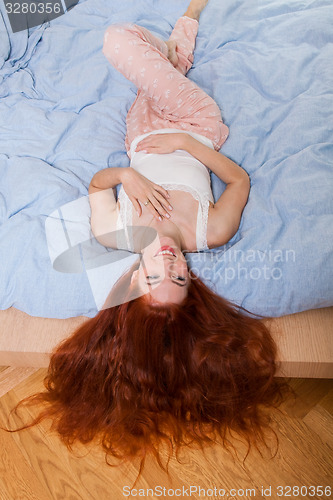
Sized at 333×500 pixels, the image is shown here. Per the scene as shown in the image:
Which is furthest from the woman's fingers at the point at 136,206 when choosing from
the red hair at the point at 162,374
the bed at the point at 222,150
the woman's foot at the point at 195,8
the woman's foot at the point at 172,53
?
the woman's foot at the point at 195,8

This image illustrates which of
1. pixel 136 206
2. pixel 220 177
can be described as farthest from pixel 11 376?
pixel 220 177

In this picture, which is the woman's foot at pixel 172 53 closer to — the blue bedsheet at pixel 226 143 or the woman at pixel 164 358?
the blue bedsheet at pixel 226 143

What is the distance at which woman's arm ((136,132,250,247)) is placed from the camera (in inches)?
46.7

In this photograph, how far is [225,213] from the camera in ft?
3.91

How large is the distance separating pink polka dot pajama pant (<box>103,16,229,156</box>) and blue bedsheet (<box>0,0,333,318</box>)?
0.22 feet

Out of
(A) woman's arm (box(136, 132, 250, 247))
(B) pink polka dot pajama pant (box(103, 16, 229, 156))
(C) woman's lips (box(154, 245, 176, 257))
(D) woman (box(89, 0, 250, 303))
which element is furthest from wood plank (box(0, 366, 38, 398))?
(B) pink polka dot pajama pant (box(103, 16, 229, 156))

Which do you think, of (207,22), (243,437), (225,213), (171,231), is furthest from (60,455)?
(207,22)

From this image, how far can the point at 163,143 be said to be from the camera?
132 centimetres

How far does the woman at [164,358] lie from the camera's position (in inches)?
39.8

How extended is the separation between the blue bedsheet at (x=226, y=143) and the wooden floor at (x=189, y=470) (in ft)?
1.13

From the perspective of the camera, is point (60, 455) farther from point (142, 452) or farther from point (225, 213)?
point (225, 213)

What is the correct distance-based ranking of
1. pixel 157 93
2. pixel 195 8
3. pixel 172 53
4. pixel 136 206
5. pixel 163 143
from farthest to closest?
pixel 195 8, pixel 172 53, pixel 157 93, pixel 163 143, pixel 136 206

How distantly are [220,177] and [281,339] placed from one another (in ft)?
1.68

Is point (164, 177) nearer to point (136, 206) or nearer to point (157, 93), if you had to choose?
point (136, 206)
